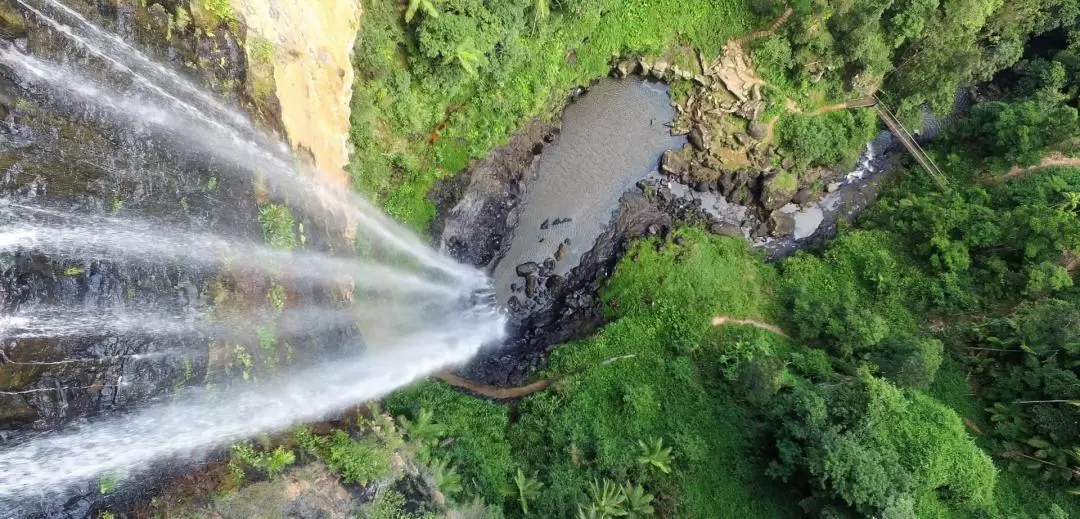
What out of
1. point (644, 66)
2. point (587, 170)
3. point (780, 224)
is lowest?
point (780, 224)

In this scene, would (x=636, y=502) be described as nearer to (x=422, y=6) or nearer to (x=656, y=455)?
(x=656, y=455)

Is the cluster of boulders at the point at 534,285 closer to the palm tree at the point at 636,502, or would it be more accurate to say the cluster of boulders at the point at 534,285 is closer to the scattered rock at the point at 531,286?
the scattered rock at the point at 531,286

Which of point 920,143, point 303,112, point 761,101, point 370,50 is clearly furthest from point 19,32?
point 920,143

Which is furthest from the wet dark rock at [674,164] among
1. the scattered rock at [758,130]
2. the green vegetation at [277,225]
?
the green vegetation at [277,225]

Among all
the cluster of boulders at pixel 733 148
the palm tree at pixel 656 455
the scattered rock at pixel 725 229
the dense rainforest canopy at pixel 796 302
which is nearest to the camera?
the dense rainforest canopy at pixel 796 302

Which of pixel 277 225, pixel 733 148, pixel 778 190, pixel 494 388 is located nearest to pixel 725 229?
pixel 778 190

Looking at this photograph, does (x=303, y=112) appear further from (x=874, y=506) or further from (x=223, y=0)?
(x=874, y=506)
